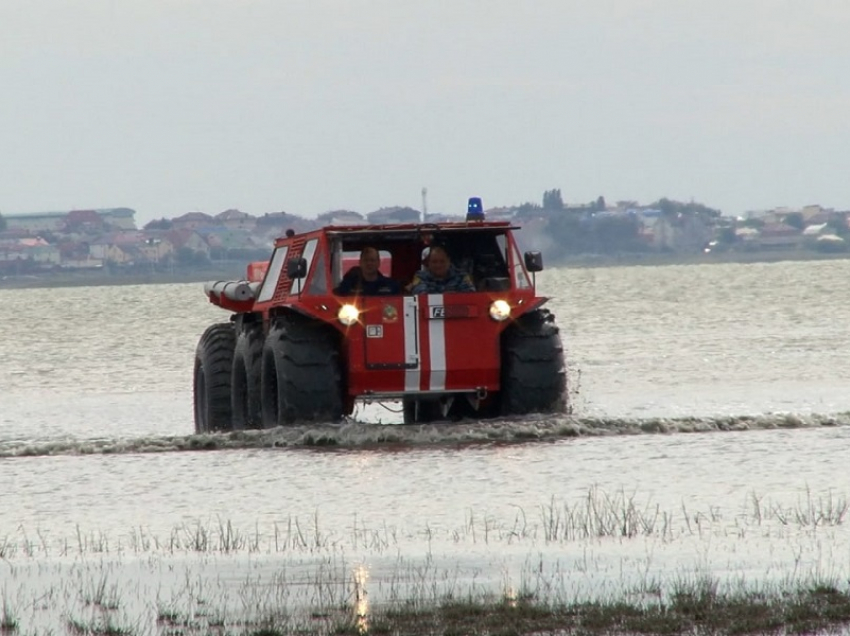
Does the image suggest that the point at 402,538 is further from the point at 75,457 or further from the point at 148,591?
the point at 75,457

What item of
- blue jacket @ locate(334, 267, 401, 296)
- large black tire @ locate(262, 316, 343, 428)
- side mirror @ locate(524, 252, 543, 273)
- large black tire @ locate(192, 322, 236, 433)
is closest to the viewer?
large black tire @ locate(262, 316, 343, 428)

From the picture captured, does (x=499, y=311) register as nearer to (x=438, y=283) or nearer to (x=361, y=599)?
(x=438, y=283)

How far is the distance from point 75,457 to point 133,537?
5746mm

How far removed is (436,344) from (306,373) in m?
1.07

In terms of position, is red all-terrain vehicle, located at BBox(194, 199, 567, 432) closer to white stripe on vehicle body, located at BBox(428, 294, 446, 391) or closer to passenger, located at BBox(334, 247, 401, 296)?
white stripe on vehicle body, located at BBox(428, 294, 446, 391)

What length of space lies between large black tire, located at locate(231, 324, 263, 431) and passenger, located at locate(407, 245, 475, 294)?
186 centimetres

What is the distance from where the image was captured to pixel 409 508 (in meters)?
12.9

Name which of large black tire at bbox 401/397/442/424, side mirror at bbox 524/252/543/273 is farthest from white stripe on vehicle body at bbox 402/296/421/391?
large black tire at bbox 401/397/442/424

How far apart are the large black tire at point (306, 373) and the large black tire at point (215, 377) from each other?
8.83 feet

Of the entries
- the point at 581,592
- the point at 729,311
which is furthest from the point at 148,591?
the point at 729,311

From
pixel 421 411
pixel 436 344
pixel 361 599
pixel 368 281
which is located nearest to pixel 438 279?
pixel 368 281

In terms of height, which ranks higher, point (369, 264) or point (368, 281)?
→ point (369, 264)

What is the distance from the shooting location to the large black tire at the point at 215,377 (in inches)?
791

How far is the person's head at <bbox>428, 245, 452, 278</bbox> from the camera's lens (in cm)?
1742
